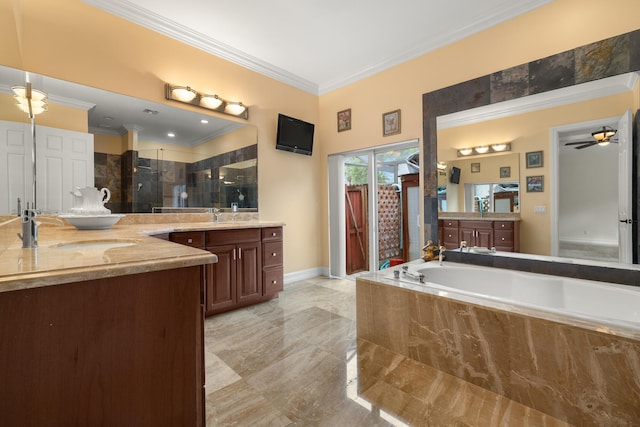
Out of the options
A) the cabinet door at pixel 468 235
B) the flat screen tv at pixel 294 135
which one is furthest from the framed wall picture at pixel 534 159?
the flat screen tv at pixel 294 135

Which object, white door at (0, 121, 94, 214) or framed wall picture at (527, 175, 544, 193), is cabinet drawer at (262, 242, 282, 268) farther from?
framed wall picture at (527, 175, 544, 193)

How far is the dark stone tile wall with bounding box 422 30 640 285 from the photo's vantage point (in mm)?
2119

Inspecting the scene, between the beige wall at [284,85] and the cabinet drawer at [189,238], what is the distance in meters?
1.21

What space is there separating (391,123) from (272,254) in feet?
7.10

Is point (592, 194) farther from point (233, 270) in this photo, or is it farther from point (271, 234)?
Result: point (233, 270)

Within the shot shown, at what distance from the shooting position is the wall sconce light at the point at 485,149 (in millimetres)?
2689

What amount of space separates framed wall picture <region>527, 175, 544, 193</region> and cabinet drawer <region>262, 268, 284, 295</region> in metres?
2.62

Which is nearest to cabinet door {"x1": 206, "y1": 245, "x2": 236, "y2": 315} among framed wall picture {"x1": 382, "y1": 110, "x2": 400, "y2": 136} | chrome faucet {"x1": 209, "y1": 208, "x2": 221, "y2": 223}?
chrome faucet {"x1": 209, "y1": 208, "x2": 221, "y2": 223}

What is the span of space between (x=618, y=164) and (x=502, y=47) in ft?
4.68

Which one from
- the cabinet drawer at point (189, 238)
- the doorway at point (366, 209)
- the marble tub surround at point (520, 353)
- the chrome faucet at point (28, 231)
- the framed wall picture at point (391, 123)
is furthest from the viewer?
the doorway at point (366, 209)

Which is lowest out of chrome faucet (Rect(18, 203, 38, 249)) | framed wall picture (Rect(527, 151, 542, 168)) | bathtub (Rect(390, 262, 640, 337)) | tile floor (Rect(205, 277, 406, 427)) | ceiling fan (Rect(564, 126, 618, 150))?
tile floor (Rect(205, 277, 406, 427))

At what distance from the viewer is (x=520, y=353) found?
1.49 m

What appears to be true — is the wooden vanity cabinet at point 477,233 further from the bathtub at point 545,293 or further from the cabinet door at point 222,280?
the cabinet door at point 222,280

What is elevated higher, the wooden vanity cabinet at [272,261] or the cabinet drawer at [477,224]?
the cabinet drawer at [477,224]
